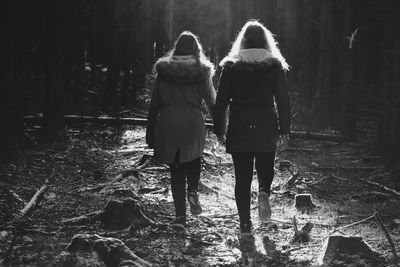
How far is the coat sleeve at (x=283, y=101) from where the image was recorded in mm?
5660

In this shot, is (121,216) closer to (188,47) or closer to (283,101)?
(188,47)

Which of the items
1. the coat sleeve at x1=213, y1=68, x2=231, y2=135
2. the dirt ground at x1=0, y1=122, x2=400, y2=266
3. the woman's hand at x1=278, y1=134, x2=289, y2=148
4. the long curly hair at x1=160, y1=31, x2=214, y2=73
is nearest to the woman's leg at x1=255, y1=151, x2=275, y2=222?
the woman's hand at x1=278, y1=134, x2=289, y2=148

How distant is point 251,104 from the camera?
223 inches

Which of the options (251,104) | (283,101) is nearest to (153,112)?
(251,104)

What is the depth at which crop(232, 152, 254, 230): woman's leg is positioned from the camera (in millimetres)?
5781

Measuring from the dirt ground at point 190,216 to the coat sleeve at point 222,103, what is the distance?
3.54 feet

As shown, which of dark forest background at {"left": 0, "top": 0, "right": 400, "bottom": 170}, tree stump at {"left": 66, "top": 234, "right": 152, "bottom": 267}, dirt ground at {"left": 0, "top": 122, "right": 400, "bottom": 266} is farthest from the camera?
dark forest background at {"left": 0, "top": 0, "right": 400, "bottom": 170}

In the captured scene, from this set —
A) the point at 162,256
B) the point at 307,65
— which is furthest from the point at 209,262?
the point at 307,65

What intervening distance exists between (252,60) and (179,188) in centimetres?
157

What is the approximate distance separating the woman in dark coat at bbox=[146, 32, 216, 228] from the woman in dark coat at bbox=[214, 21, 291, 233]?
39cm

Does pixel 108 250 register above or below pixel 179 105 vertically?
below

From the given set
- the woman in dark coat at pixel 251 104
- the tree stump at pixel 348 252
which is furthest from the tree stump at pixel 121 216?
the tree stump at pixel 348 252

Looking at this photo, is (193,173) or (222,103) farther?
(193,173)

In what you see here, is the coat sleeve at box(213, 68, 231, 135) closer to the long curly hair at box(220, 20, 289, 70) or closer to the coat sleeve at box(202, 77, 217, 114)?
the long curly hair at box(220, 20, 289, 70)
